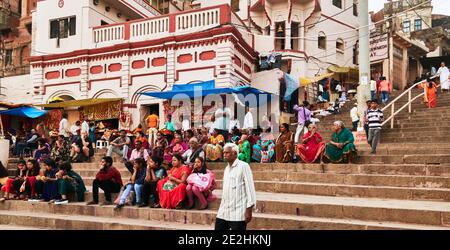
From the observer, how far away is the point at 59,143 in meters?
12.6

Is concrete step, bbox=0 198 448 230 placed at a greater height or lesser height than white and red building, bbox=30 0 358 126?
lesser

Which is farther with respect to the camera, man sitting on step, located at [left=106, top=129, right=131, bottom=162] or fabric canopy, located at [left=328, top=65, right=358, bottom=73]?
fabric canopy, located at [left=328, top=65, right=358, bottom=73]

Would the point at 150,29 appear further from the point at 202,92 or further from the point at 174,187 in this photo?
the point at 174,187

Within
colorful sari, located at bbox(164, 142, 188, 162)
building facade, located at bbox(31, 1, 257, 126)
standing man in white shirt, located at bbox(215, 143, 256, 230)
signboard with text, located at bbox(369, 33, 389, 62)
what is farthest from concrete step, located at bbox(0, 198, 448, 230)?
signboard with text, located at bbox(369, 33, 389, 62)

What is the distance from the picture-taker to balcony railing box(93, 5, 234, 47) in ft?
55.9

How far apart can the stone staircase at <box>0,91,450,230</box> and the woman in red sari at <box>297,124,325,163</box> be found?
400 millimetres

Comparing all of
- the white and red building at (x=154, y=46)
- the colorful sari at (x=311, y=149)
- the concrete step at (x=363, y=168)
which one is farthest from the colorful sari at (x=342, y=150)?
the white and red building at (x=154, y=46)

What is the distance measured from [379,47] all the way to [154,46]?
13.7 metres

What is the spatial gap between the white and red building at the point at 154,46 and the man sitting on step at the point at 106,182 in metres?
8.62

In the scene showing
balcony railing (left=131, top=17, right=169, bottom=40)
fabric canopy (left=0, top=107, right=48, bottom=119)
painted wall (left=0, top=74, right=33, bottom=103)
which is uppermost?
balcony railing (left=131, top=17, right=169, bottom=40)

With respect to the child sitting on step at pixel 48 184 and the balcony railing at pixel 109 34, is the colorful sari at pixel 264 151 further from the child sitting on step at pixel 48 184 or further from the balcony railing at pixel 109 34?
the balcony railing at pixel 109 34

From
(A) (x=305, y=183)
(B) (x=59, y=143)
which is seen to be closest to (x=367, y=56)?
(A) (x=305, y=183)

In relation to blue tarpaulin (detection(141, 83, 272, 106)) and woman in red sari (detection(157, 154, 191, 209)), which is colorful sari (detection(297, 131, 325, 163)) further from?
blue tarpaulin (detection(141, 83, 272, 106))

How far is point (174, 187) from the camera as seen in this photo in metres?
7.38
